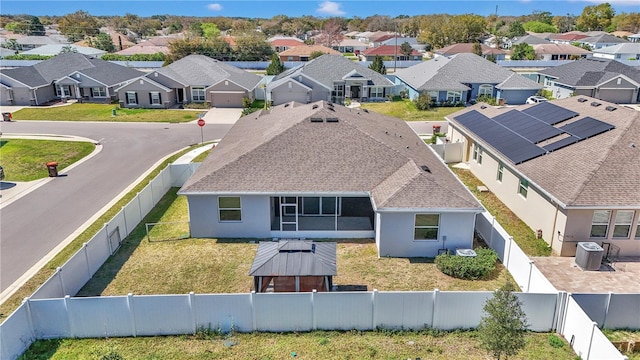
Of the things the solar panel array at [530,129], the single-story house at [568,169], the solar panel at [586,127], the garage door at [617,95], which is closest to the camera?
the single-story house at [568,169]

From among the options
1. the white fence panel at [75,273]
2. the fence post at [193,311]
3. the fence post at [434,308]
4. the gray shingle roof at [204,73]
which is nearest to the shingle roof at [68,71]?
the gray shingle roof at [204,73]

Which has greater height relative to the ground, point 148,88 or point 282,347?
point 148,88

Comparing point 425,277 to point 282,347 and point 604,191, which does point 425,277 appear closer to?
point 282,347

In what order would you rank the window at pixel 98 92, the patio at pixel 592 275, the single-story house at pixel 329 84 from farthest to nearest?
the window at pixel 98 92 < the single-story house at pixel 329 84 < the patio at pixel 592 275

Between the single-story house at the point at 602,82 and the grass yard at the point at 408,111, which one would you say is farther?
the single-story house at the point at 602,82

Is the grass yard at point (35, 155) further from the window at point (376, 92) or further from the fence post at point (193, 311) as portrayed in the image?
the window at point (376, 92)

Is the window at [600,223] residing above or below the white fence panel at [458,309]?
above

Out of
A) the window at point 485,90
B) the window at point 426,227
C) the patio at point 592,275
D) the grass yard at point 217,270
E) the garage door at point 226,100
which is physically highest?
the window at point 485,90

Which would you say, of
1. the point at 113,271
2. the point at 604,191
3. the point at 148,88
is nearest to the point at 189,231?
the point at 113,271
